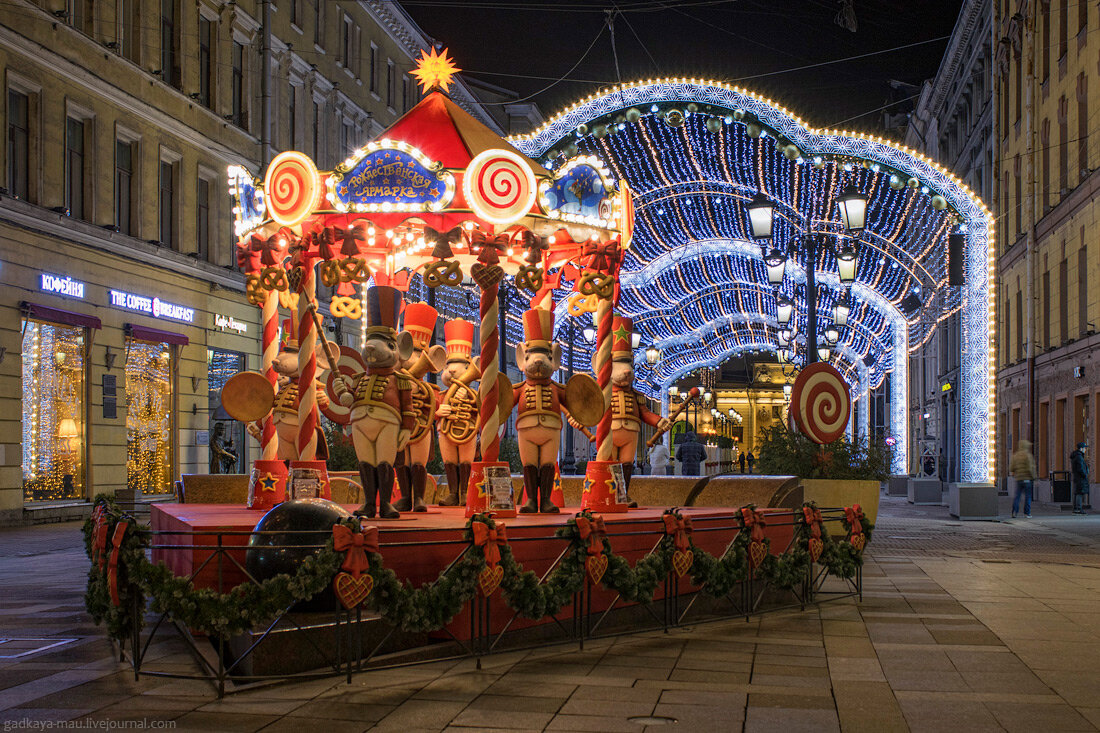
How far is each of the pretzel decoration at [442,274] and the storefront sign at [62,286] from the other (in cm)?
1518

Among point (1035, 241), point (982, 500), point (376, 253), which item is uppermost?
point (1035, 241)

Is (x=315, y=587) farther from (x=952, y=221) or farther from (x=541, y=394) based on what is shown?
(x=952, y=221)

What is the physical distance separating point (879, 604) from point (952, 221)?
8.99 m

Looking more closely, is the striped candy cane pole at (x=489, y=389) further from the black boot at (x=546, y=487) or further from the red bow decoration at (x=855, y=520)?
the red bow decoration at (x=855, y=520)

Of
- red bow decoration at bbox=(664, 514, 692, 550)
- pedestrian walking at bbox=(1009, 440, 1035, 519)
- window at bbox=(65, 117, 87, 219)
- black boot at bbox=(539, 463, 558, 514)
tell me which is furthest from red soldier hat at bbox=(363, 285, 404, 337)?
pedestrian walking at bbox=(1009, 440, 1035, 519)

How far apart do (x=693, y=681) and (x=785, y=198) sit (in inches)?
622

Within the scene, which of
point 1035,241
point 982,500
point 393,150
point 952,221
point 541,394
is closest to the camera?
point 541,394

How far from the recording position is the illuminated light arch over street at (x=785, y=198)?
18.8m

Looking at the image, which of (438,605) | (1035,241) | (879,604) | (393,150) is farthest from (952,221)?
(1035,241)

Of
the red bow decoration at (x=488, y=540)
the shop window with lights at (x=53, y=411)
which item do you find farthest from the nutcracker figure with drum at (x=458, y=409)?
the shop window with lights at (x=53, y=411)

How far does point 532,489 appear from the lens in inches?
474

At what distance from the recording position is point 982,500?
25938 millimetres

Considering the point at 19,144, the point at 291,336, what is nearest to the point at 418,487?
the point at 291,336

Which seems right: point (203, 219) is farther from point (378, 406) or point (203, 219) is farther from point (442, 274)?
point (378, 406)
